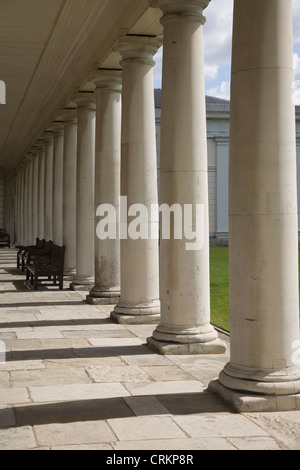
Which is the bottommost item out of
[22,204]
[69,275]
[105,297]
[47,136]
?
[105,297]

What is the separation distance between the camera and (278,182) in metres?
15.9

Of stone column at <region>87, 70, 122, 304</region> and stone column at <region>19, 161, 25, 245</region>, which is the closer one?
stone column at <region>87, 70, 122, 304</region>

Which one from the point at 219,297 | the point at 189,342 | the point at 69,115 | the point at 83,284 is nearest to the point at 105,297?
the point at 83,284

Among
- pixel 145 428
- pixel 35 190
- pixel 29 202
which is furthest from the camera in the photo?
pixel 29 202

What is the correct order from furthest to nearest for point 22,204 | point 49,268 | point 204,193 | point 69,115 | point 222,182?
point 222,182 < point 22,204 < point 69,115 < point 49,268 < point 204,193

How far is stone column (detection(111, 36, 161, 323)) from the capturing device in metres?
28.0

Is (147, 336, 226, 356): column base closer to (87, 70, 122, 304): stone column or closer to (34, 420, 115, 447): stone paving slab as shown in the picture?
(34, 420, 115, 447): stone paving slab

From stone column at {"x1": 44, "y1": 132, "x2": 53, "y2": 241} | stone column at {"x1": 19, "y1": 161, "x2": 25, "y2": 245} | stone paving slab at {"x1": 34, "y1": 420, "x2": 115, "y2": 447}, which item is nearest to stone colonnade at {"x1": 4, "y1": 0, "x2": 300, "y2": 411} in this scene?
stone paving slab at {"x1": 34, "y1": 420, "x2": 115, "y2": 447}

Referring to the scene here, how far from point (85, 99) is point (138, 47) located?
1320cm

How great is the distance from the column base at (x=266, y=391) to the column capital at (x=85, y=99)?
27.0 m

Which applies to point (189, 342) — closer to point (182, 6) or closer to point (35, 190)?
point (182, 6)

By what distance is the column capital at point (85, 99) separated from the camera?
40062 millimetres

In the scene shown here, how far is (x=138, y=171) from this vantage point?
1116 inches
